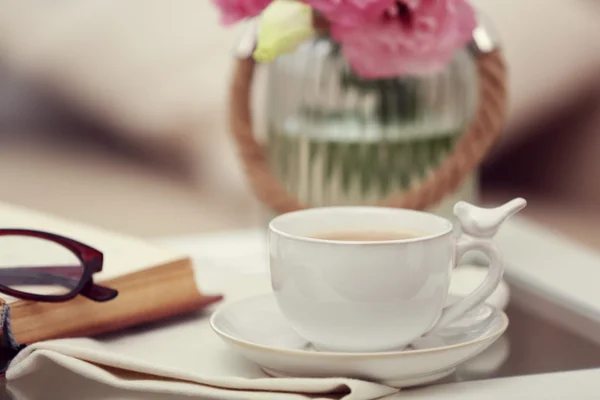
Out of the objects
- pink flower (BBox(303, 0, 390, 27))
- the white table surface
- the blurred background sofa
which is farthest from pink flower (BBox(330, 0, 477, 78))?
the blurred background sofa

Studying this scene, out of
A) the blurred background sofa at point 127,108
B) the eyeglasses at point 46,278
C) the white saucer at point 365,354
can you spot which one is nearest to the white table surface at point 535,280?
the white saucer at point 365,354

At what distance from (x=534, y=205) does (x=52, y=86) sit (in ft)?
2.49

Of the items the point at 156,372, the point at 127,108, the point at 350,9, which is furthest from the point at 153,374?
the point at 127,108

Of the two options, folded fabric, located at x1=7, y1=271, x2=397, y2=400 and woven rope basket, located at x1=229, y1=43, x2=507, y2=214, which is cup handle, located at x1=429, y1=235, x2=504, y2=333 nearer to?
folded fabric, located at x1=7, y1=271, x2=397, y2=400

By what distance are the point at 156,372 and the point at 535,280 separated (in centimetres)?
40

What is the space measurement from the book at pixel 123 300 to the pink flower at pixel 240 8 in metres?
0.20

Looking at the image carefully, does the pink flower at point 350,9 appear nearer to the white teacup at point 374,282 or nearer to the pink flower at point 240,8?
the pink flower at point 240,8

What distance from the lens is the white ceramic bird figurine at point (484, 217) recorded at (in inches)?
18.3

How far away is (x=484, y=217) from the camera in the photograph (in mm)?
470

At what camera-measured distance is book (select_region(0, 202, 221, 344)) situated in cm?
50

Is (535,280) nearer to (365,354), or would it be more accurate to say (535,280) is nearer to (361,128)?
(361,128)

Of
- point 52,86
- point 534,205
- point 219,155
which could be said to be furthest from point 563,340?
point 52,86

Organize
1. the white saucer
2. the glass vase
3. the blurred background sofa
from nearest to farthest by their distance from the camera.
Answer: the white saucer → the glass vase → the blurred background sofa

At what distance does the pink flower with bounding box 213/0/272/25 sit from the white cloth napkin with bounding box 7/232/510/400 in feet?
0.82
